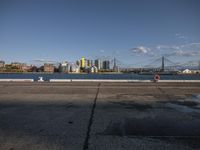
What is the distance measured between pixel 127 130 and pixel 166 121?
1.55m

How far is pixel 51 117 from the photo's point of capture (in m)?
6.94

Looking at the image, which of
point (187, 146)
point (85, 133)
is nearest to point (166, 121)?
point (187, 146)

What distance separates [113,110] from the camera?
813 centimetres

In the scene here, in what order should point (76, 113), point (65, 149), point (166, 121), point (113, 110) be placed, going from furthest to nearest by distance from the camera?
point (113, 110)
point (76, 113)
point (166, 121)
point (65, 149)

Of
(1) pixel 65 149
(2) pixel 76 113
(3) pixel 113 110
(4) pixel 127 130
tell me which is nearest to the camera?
(1) pixel 65 149

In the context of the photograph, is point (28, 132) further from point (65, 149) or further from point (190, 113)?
point (190, 113)

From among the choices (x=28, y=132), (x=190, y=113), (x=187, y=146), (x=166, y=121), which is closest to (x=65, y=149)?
(x=28, y=132)

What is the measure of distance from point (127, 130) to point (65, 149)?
1.78 m

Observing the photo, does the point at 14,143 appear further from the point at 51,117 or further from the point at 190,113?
the point at 190,113

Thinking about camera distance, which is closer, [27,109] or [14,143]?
[14,143]

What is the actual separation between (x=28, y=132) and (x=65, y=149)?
1457 millimetres

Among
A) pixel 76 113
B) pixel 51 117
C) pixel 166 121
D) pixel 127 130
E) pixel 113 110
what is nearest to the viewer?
pixel 127 130

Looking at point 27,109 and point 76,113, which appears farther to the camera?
point 27,109

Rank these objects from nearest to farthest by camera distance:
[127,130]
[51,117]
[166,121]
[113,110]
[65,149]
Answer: [65,149], [127,130], [166,121], [51,117], [113,110]
